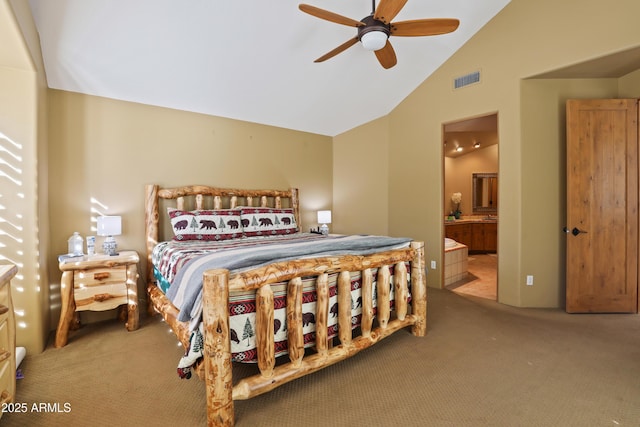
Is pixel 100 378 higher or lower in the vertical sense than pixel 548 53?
lower

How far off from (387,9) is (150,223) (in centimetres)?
292

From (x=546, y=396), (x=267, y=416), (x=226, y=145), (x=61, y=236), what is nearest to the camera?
(x=267, y=416)

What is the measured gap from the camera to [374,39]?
2.19m

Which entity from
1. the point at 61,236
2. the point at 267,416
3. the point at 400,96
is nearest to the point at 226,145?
the point at 61,236

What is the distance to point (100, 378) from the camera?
1.94 meters

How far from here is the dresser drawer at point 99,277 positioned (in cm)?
246

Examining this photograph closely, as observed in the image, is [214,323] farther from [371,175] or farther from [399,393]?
[371,175]

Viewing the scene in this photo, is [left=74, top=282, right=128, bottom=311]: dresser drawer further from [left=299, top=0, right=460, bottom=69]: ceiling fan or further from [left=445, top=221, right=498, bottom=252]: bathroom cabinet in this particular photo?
[left=445, top=221, right=498, bottom=252]: bathroom cabinet

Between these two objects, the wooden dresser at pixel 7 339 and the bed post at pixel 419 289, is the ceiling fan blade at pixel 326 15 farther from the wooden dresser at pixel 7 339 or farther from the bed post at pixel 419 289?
the wooden dresser at pixel 7 339

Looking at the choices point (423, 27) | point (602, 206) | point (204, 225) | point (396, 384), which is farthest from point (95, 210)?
point (602, 206)

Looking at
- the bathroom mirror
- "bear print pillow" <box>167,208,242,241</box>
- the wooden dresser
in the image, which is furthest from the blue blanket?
the bathroom mirror

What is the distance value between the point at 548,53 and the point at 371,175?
96.5 inches

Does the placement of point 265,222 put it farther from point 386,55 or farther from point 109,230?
point 386,55

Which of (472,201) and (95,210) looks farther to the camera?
(472,201)
